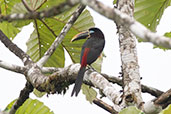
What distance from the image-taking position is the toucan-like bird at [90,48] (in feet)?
9.86

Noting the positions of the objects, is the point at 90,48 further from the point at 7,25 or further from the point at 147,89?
the point at 7,25

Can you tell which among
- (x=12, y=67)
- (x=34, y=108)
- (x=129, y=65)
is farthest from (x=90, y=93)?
(x=129, y=65)

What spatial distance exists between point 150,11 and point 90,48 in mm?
1014

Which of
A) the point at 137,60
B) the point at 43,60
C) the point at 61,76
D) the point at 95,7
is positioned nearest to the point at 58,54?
the point at 43,60

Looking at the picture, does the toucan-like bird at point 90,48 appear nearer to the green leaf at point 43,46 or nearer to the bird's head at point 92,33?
the bird's head at point 92,33

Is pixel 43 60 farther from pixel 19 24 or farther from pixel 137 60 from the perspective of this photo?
pixel 19 24

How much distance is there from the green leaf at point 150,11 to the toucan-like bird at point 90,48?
52cm

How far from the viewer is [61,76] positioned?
2.97 m

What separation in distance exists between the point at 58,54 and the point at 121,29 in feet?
5.49

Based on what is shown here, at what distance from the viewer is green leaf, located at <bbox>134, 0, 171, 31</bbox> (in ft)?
13.7

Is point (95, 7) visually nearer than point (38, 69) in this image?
Yes

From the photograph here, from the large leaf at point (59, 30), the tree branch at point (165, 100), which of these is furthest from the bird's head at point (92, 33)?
the tree branch at point (165, 100)

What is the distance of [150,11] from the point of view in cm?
425

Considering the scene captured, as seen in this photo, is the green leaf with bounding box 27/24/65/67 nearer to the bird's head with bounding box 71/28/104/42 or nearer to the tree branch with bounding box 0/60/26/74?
the bird's head with bounding box 71/28/104/42
